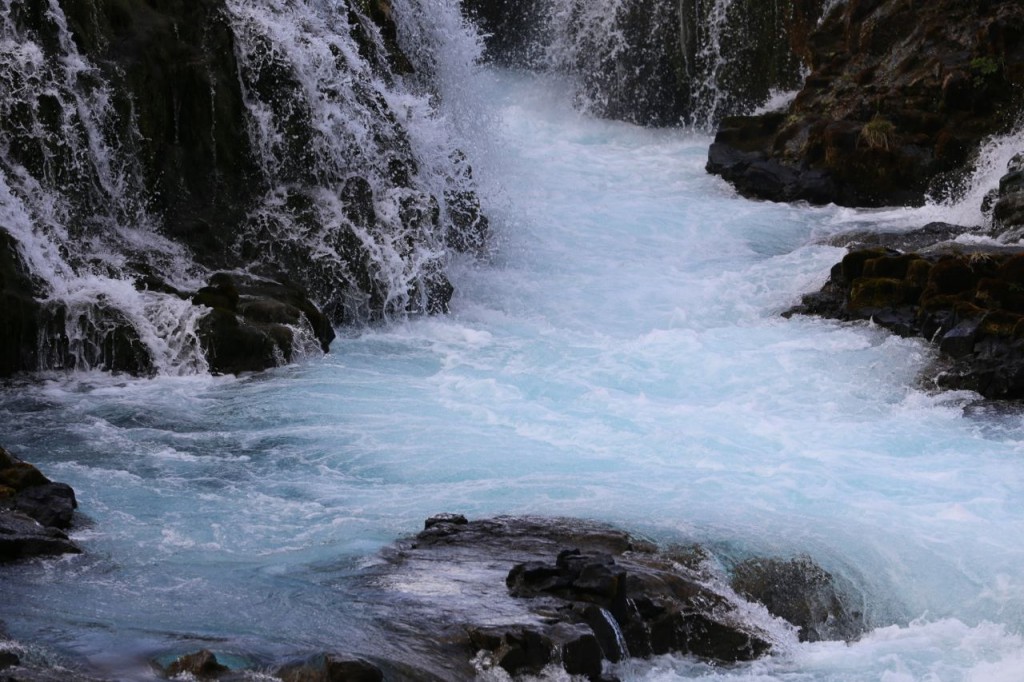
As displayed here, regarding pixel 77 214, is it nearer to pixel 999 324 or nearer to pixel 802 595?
pixel 802 595

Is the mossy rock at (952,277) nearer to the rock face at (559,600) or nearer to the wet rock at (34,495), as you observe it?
the rock face at (559,600)

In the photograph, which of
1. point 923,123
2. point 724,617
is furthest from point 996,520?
point 923,123

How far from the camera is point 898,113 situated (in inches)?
709

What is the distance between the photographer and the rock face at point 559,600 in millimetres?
6375

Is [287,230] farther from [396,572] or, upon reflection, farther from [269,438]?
[396,572]

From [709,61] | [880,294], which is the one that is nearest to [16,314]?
[880,294]

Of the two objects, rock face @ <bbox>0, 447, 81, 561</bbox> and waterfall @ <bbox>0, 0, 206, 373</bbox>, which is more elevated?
waterfall @ <bbox>0, 0, 206, 373</bbox>

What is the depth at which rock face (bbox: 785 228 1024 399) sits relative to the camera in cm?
1149

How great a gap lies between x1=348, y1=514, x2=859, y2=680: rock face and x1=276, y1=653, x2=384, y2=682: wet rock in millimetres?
341

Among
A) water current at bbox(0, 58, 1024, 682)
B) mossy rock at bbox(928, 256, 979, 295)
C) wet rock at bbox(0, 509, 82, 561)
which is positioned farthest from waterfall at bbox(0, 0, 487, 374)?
mossy rock at bbox(928, 256, 979, 295)

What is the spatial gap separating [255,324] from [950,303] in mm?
6496

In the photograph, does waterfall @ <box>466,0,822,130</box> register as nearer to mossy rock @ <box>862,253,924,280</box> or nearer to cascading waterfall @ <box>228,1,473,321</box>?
mossy rock @ <box>862,253,924,280</box>

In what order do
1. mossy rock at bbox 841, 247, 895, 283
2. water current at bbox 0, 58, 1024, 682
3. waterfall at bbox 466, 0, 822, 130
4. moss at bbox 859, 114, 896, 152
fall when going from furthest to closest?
waterfall at bbox 466, 0, 822, 130
moss at bbox 859, 114, 896, 152
mossy rock at bbox 841, 247, 895, 283
water current at bbox 0, 58, 1024, 682

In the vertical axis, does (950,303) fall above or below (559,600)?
above
